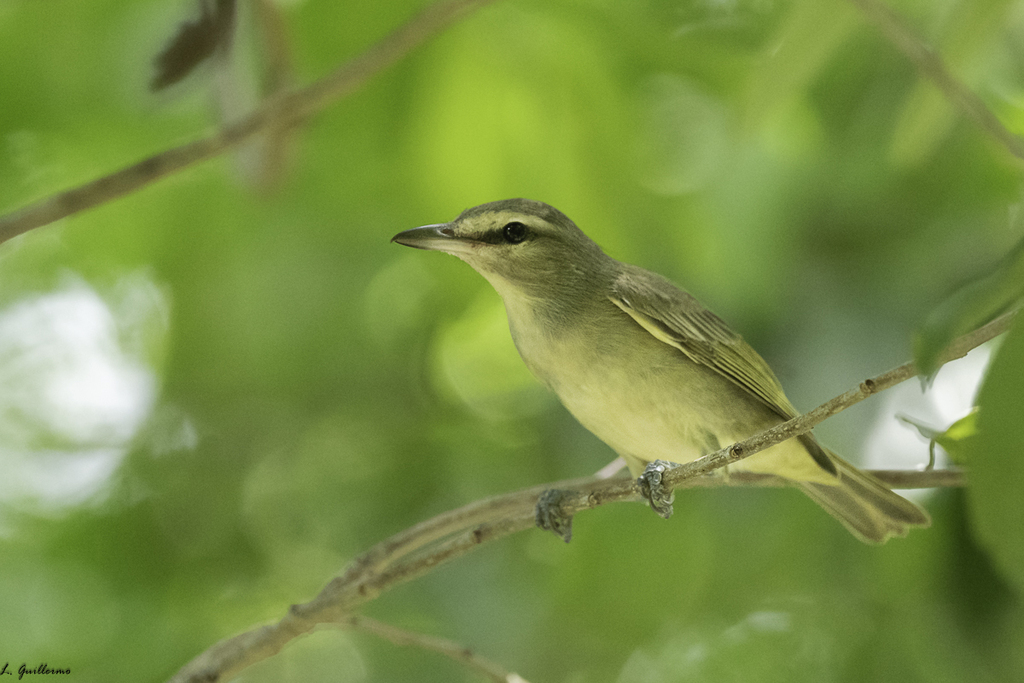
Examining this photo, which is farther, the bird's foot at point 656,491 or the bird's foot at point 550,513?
the bird's foot at point 550,513

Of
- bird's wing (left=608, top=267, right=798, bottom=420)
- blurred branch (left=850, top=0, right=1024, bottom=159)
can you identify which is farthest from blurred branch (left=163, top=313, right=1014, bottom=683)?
blurred branch (left=850, top=0, right=1024, bottom=159)

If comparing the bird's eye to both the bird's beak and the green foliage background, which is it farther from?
the green foliage background

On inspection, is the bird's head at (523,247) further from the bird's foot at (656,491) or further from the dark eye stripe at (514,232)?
the bird's foot at (656,491)

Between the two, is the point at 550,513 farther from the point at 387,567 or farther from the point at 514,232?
the point at 514,232

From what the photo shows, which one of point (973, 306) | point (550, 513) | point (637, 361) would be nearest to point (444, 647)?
point (550, 513)

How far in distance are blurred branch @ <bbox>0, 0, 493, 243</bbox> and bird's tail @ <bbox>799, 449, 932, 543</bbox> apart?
6.32 feet

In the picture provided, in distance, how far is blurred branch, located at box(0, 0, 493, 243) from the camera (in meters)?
1.86

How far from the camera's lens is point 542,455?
4.21 meters

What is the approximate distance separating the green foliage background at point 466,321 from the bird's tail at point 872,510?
30cm

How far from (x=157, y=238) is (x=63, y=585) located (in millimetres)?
1463

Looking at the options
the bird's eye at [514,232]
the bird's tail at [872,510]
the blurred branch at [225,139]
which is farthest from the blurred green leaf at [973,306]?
the bird's tail at [872,510]

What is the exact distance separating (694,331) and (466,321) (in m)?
1.30

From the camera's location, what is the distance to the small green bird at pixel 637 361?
2.85m

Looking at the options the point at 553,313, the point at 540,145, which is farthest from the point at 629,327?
the point at 540,145
